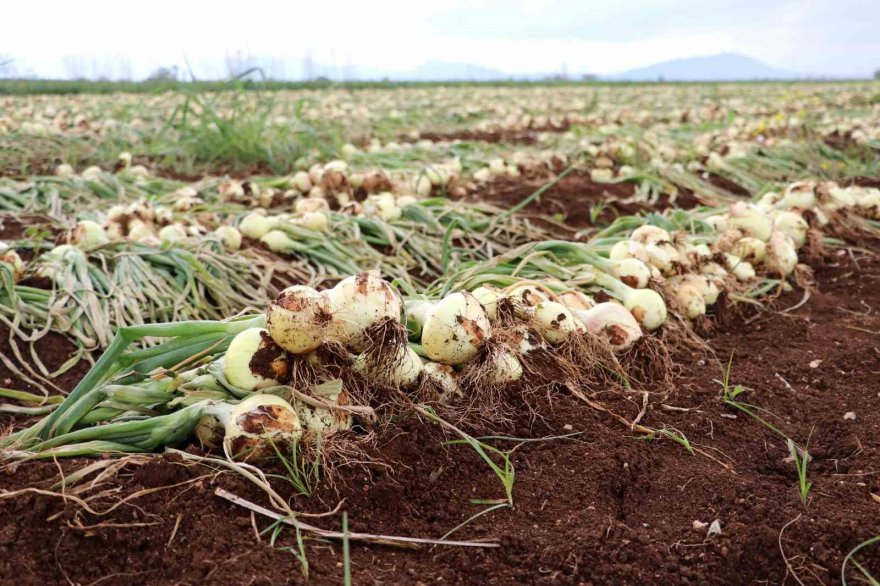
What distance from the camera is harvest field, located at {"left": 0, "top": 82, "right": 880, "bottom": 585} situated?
5.17ft

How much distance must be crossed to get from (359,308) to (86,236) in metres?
2.06

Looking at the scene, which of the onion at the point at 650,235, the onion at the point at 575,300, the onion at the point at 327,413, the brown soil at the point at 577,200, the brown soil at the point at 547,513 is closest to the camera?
the brown soil at the point at 547,513

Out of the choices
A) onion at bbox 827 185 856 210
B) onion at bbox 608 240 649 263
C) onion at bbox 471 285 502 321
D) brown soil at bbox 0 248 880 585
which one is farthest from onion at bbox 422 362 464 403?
onion at bbox 827 185 856 210

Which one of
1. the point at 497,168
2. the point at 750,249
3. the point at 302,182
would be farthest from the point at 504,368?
the point at 497,168

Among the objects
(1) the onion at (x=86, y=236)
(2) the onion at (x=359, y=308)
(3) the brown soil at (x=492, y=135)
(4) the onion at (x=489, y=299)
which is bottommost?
(3) the brown soil at (x=492, y=135)

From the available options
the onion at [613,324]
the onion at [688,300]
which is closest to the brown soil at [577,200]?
the onion at [688,300]

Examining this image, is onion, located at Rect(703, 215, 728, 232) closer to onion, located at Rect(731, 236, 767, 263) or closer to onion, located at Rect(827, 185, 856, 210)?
onion, located at Rect(731, 236, 767, 263)

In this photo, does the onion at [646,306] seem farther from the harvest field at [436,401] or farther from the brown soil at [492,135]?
the brown soil at [492,135]

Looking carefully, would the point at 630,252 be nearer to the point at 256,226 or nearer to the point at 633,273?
the point at 633,273

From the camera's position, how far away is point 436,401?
2.02m

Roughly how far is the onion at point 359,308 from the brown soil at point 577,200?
2.63 meters

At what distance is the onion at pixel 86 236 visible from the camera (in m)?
3.40

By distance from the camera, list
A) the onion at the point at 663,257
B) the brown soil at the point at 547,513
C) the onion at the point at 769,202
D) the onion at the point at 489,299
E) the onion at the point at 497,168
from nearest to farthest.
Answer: the brown soil at the point at 547,513 → the onion at the point at 489,299 → the onion at the point at 663,257 → the onion at the point at 769,202 → the onion at the point at 497,168

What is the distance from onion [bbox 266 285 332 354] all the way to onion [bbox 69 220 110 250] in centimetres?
192
